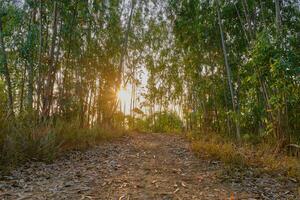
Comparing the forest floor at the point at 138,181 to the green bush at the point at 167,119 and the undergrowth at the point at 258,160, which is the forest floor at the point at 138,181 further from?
the green bush at the point at 167,119

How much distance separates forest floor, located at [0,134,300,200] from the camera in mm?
2985

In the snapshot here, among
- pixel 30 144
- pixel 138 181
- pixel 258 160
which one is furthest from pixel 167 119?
pixel 138 181

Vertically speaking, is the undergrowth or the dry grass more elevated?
the dry grass

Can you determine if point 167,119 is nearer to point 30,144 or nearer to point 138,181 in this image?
point 30,144

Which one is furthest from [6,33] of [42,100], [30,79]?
[42,100]

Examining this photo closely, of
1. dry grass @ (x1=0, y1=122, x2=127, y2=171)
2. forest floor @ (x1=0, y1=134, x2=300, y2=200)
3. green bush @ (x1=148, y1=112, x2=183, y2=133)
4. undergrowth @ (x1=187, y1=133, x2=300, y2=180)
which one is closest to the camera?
forest floor @ (x1=0, y1=134, x2=300, y2=200)

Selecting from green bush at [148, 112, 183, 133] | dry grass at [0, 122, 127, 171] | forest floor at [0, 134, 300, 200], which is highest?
green bush at [148, 112, 183, 133]

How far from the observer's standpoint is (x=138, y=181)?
11.5 ft

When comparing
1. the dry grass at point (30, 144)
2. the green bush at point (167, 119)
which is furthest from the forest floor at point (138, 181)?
the green bush at point (167, 119)

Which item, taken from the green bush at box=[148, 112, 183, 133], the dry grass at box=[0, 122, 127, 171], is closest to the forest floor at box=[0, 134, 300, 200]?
the dry grass at box=[0, 122, 127, 171]

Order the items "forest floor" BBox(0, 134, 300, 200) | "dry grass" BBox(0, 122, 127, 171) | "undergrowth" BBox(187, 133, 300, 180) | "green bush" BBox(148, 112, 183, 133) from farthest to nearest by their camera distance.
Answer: "green bush" BBox(148, 112, 183, 133), "undergrowth" BBox(187, 133, 300, 180), "dry grass" BBox(0, 122, 127, 171), "forest floor" BBox(0, 134, 300, 200)

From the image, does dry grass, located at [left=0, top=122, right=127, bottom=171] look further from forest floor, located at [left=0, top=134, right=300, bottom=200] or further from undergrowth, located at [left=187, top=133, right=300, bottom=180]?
undergrowth, located at [left=187, top=133, right=300, bottom=180]

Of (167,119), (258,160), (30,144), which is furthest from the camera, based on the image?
(167,119)

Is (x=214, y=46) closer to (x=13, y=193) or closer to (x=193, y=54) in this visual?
(x=193, y=54)
